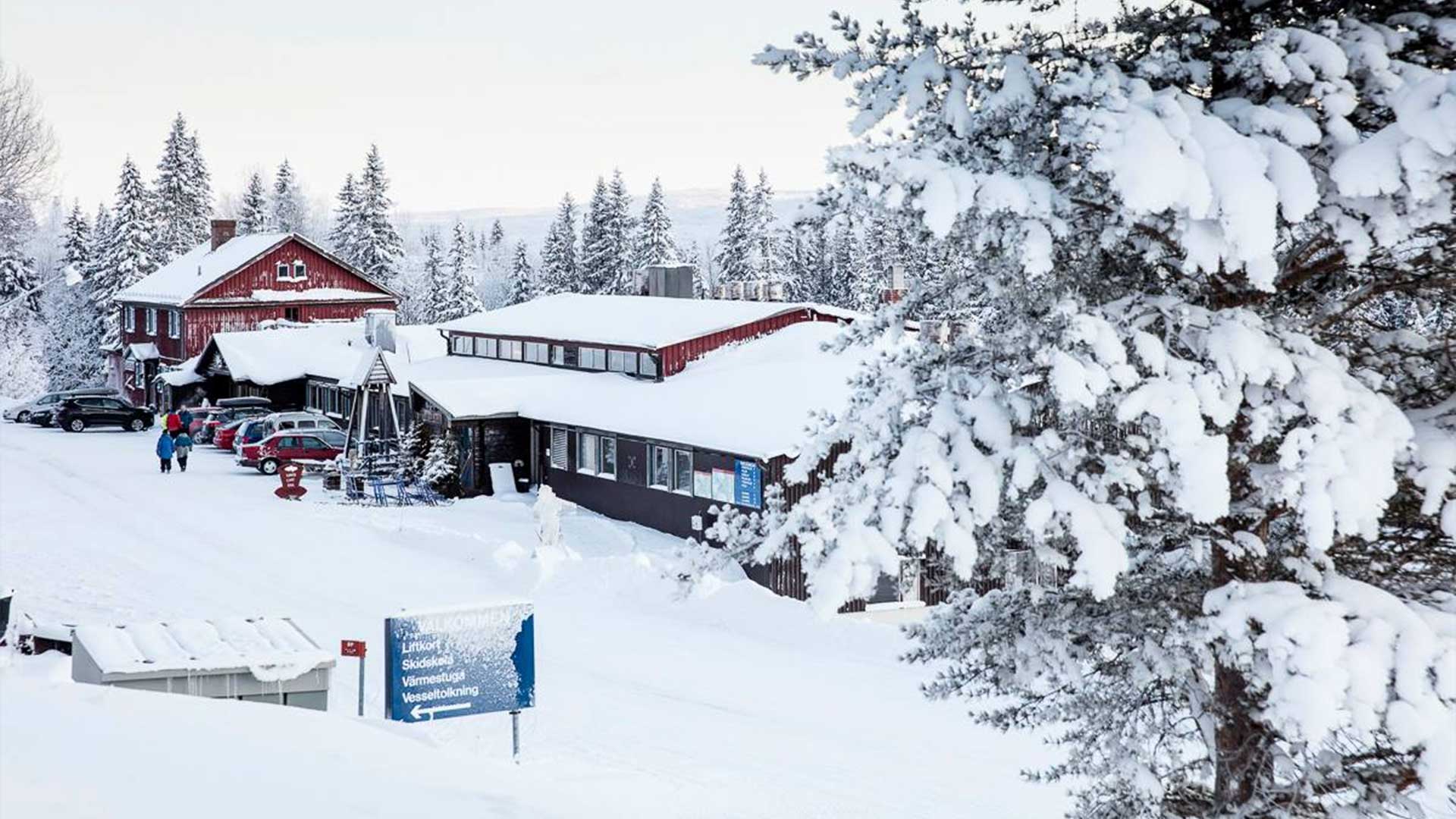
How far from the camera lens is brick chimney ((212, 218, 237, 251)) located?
232 feet

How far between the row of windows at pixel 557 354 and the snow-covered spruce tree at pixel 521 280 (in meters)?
44.3

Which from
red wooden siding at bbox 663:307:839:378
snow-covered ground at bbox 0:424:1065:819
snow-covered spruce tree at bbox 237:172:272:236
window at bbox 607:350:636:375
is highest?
snow-covered spruce tree at bbox 237:172:272:236

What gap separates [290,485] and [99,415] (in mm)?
19841

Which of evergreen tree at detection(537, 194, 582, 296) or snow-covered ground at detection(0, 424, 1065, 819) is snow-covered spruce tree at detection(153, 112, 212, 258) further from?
snow-covered ground at detection(0, 424, 1065, 819)

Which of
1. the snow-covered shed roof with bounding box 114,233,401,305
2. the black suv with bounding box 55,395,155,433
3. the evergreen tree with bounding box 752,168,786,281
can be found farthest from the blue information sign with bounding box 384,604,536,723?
the evergreen tree with bounding box 752,168,786,281

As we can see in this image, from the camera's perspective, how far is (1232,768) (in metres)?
9.31

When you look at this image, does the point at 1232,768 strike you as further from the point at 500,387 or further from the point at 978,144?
the point at 500,387

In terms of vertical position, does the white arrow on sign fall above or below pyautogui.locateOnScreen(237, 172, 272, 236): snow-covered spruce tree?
below

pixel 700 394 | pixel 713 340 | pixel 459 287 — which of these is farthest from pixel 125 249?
pixel 700 394

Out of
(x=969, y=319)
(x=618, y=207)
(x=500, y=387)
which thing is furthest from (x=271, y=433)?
(x=618, y=207)

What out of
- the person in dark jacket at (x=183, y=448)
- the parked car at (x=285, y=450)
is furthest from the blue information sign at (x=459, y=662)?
the person in dark jacket at (x=183, y=448)

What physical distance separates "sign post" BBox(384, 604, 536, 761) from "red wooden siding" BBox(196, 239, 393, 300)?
170 feet

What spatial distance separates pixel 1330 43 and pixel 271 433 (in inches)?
1511

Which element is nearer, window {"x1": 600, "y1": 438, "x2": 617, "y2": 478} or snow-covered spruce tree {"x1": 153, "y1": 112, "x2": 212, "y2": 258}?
window {"x1": 600, "y1": 438, "x2": 617, "y2": 478}
